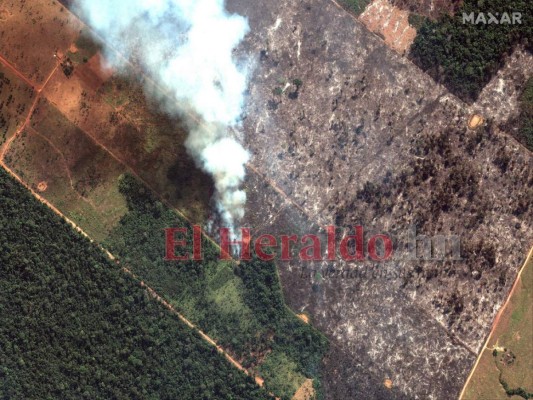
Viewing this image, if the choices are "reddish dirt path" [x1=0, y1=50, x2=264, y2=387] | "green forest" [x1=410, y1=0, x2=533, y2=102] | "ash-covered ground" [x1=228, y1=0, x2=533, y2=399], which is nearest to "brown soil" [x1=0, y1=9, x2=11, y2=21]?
"reddish dirt path" [x1=0, y1=50, x2=264, y2=387]

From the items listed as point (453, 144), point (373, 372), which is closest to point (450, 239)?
point (453, 144)

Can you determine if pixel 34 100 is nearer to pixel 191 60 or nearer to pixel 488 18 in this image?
pixel 191 60

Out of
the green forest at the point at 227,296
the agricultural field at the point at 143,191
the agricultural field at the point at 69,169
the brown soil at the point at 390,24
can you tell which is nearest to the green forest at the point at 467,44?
the brown soil at the point at 390,24

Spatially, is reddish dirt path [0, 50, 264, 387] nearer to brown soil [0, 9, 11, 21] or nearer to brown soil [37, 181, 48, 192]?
brown soil [37, 181, 48, 192]

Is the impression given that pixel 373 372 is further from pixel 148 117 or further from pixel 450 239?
pixel 148 117

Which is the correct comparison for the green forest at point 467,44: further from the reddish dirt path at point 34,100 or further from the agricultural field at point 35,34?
the reddish dirt path at point 34,100

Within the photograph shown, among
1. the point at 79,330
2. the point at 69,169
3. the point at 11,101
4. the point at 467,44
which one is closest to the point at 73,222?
the point at 69,169

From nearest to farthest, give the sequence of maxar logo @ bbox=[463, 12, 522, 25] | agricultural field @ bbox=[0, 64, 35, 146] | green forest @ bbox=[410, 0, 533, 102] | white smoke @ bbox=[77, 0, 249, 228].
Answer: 1. agricultural field @ bbox=[0, 64, 35, 146]
2. white smoke @ bbox=[77, 0, 249, 228]
3. green forest @ bbox=[410, 0, 533, 102]
4. maxar logo @ bbox=[463, 12, 522, 25]
